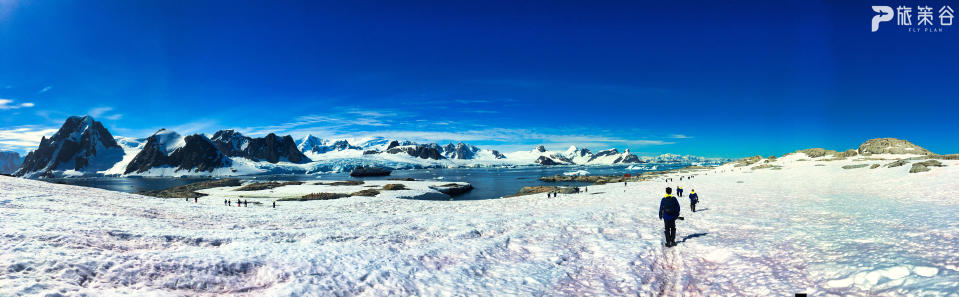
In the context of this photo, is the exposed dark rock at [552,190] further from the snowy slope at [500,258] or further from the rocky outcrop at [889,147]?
the rocky outcrop at [889,147]

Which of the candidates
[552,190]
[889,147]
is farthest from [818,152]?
[552,190]

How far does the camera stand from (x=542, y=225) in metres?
18.1

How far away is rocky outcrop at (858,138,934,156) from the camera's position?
9450 cm

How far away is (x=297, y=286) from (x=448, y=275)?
3554 millimetres

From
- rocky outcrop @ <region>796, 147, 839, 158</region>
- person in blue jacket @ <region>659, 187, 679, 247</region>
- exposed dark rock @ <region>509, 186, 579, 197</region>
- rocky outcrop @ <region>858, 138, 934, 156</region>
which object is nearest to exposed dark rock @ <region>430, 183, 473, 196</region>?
exposed dark rock @ <region>509, 186, 579, 197</region>

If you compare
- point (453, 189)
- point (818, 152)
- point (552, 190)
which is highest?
point (818, 152)

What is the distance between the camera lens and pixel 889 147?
99.0 meters

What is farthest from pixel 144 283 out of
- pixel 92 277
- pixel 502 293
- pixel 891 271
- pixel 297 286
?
pixel 891 271

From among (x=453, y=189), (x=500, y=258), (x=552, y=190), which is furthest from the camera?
(x=453, y=189)

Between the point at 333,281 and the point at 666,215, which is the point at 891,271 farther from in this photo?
the point at 333,281

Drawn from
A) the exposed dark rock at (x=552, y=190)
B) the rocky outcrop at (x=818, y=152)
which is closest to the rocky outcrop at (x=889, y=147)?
the rocky outcrop at (x=818, y=152)

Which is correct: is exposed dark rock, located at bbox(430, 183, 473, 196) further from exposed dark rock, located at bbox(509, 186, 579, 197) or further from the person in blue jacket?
the person in blue jacket

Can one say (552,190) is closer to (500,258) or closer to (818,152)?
(500,258)

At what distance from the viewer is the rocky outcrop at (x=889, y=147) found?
94.5 metres
